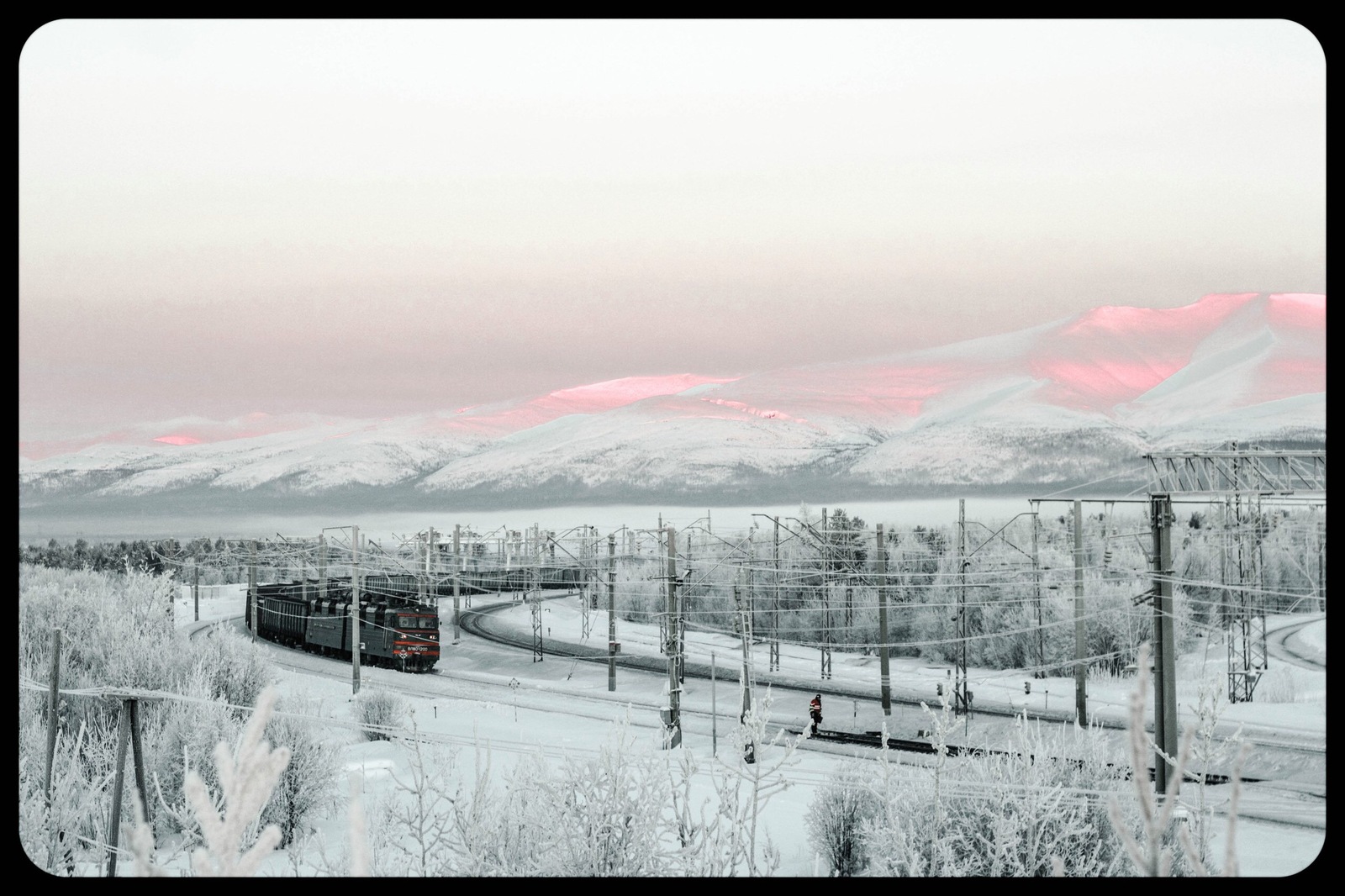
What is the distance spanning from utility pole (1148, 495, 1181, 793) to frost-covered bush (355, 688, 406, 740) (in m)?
9.59

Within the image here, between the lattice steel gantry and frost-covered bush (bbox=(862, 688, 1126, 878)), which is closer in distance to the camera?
frost-covered bush (bbox=(862, 688, 1126, 878))

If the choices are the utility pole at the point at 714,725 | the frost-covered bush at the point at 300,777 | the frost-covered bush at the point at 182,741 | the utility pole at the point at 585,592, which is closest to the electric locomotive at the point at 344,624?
the utility pole at the point at 585,592

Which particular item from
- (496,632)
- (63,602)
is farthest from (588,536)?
(63,602)

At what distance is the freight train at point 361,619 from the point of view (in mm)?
21625

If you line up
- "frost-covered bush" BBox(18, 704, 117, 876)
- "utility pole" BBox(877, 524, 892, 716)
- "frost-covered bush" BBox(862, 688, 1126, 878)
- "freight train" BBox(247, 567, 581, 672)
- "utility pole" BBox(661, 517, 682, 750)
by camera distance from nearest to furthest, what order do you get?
1. "frost-covered bush" BBox(862, 688, 1126, 878)
2. "frost-covered bush" BBox(18, 704, 117, 876)
3. "utility pole" BBox(661, 517, 682, 750)
4. "utility pole" BBox(877, 524, 892, 716)
5. "freight train" BBox(247, 567, 581, 672)

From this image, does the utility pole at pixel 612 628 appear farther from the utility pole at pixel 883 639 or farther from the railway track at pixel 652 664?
the utility pole at pixel 883 639

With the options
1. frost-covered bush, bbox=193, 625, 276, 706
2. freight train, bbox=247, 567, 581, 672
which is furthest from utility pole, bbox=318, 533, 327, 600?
frost-covered bush, bbox=193, 625, 276, 706

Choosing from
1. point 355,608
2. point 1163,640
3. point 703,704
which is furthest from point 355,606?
point 1163,640

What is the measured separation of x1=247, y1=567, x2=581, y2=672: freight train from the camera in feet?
70.9

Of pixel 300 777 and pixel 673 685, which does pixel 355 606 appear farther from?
pixel 300 777

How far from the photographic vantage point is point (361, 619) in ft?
73.2

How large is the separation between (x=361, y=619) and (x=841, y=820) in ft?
45.9

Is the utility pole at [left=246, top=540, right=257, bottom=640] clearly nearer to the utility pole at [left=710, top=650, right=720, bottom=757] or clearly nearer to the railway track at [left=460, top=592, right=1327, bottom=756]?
the railway track at [left=460, top=592, right=1327, bottom=756]
